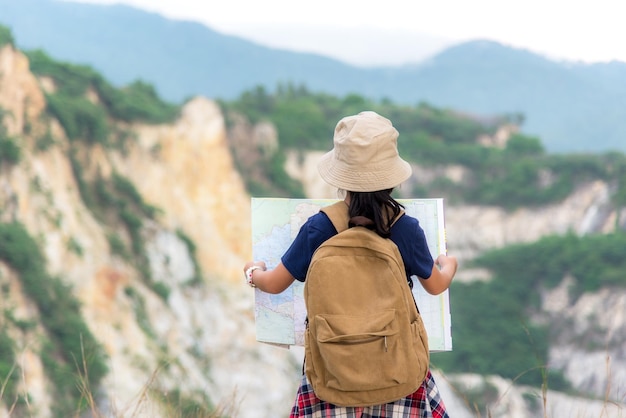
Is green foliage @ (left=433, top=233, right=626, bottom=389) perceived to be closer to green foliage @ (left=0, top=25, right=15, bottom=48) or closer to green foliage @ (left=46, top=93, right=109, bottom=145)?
green foliage @ (left=46, top=93, right=109, bottom=145)

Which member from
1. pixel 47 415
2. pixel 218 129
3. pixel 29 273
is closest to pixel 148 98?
pixel 218 129

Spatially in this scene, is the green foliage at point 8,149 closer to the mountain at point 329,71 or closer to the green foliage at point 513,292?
the mountain at point 329,71

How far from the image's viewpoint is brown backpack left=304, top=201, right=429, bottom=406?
1207 millimetres

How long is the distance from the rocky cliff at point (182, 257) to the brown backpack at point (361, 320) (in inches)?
251

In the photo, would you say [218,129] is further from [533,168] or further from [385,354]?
[385,354]

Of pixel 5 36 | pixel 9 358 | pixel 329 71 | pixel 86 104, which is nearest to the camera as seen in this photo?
A: pixel 9 358

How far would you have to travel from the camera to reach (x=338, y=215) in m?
1.28

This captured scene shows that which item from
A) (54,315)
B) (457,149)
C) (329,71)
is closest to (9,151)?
(54,315)

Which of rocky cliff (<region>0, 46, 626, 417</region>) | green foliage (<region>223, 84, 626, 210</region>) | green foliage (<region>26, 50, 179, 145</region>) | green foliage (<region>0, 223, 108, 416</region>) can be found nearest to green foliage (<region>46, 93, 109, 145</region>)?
green foliage (<region>26, 50, 179, 145</region>)

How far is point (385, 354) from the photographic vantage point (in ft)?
3.98

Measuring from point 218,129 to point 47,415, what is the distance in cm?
574

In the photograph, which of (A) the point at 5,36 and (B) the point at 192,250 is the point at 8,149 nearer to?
(A) the point at 5,36

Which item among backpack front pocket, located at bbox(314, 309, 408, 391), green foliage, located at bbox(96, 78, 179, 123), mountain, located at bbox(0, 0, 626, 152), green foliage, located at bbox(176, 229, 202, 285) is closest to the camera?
backpack front pocket, located at bbox(314, 309, 408, 391)

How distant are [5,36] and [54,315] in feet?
10.7
